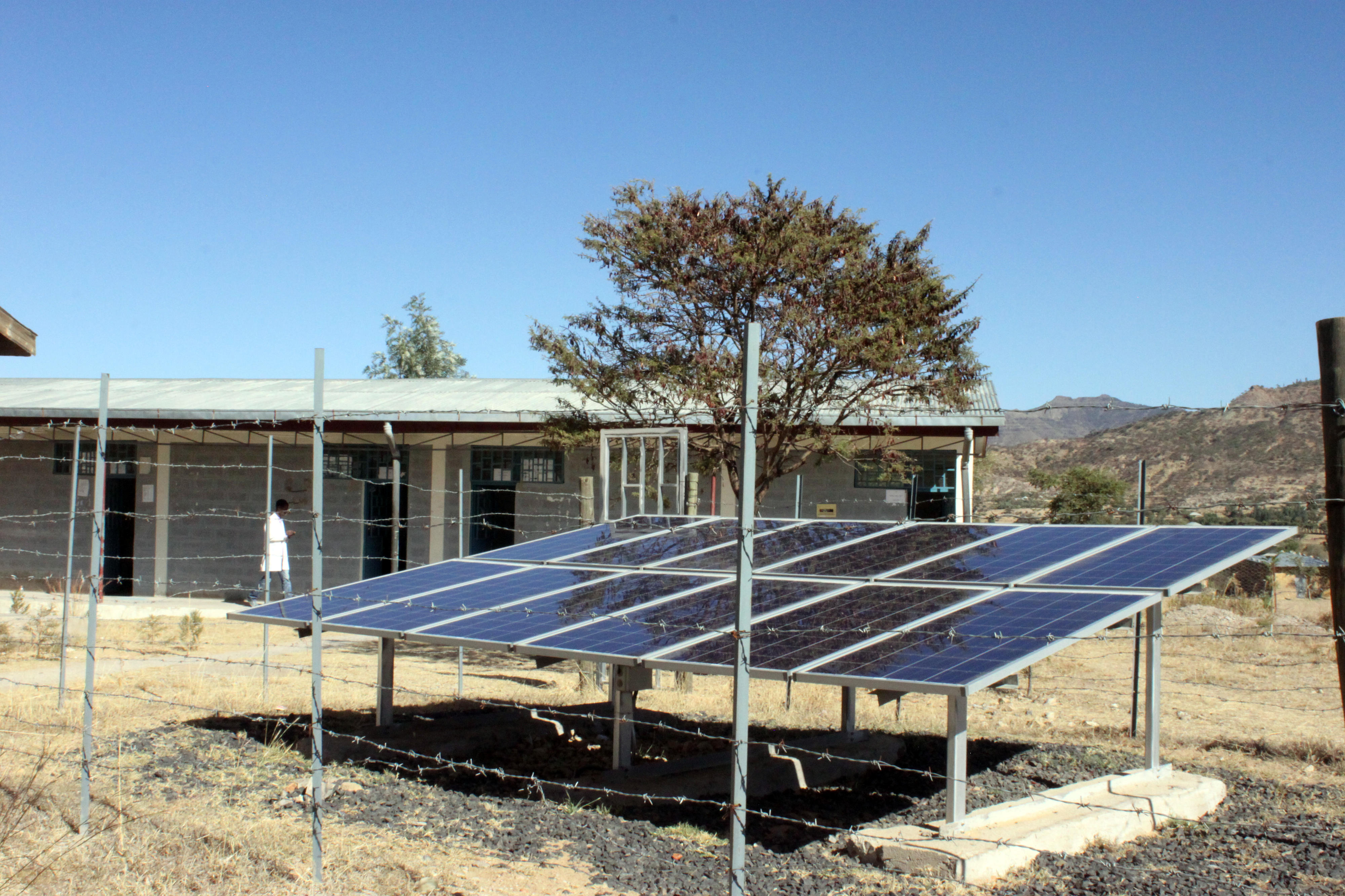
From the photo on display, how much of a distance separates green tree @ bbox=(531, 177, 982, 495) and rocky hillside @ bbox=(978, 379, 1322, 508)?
22.6m

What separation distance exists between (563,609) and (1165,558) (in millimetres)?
3707

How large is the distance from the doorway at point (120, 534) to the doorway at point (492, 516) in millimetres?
7202

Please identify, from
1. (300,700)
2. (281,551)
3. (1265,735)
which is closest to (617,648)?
(300,700)

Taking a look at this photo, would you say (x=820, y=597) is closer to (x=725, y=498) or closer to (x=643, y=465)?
(x=643, y=465)

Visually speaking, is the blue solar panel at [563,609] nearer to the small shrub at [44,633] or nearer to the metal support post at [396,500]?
the metal support post at [396,500]

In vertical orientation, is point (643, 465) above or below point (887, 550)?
above

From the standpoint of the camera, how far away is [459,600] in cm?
796

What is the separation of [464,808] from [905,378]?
875 cm

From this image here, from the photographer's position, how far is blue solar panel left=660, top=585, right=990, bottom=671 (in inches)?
224

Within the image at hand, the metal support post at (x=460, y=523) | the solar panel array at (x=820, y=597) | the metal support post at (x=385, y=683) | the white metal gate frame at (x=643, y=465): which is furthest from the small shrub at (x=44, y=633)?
the white metal gate frame at (x=643, y=465)

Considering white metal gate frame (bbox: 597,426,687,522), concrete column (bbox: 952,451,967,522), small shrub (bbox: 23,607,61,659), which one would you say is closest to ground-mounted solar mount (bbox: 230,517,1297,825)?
white metal gate frame (bbox: 597,426,687,522)

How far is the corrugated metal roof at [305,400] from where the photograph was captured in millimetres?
19750

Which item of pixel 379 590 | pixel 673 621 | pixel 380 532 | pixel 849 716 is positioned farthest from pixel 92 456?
pixel 673 621

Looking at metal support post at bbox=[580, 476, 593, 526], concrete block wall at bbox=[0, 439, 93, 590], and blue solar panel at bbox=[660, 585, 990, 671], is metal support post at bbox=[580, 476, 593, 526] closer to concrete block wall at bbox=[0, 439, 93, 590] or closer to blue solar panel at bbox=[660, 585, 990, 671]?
blue solar panel at bbox=[660, 585, 990, 671]
